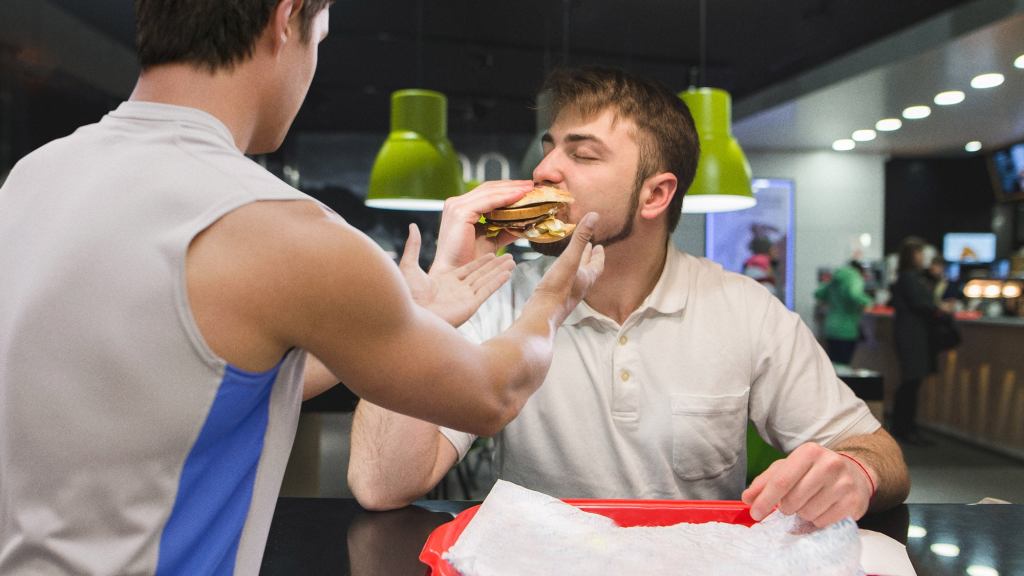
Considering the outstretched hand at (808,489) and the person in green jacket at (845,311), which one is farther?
the person in green jacket at (845,311)

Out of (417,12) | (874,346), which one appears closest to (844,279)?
(874,346)

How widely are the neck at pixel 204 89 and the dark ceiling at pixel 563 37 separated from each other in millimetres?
5265

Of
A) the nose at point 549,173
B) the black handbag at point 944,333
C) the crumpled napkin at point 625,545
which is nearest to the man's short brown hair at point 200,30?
the crumpled napkin at point 625,545

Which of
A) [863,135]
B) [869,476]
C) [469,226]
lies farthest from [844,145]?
[469,226]

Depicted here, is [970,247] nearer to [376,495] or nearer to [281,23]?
[376,495]

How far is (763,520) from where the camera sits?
123cm

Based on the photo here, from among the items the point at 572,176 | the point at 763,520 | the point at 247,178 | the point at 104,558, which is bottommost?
the point at 763,520

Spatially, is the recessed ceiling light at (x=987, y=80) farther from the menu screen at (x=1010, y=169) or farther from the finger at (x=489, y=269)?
the finger at (x=489, y=269)

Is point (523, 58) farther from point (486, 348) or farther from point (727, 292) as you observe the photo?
point (486, 348)

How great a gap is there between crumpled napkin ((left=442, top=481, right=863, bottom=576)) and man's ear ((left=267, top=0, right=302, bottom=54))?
70cm

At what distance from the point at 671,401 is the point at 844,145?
9.01m

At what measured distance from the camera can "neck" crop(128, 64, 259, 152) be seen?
880mm

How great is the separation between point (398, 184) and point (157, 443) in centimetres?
322

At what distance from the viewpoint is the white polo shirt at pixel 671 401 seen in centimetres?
182
